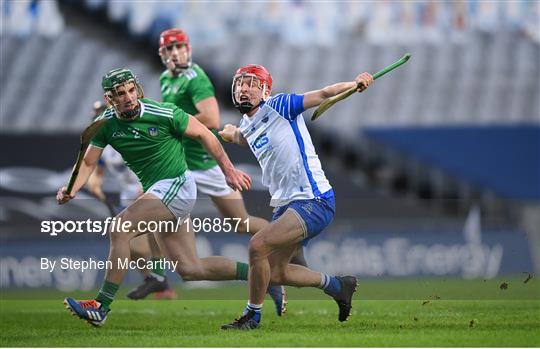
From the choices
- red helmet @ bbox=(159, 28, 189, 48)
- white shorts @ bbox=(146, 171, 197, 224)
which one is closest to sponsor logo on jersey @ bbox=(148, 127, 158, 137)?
white shorts @ bbox=(146, 171, 197, 224)

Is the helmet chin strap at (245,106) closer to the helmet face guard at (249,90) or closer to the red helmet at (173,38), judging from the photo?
the helmet face guard at (249,90)

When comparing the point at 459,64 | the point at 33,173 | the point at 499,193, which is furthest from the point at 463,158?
the point at 33,173

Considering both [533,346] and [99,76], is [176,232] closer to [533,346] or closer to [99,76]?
[533,346]

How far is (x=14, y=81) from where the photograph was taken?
23172 mm

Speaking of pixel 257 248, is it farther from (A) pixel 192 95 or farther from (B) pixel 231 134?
(A) pixel 192 95

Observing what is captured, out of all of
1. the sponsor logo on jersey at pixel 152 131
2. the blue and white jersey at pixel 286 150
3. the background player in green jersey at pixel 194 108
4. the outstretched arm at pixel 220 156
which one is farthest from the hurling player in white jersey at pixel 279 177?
the background player in green jersey at pixel 194 108

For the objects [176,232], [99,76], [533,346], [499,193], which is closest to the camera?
[533,346]

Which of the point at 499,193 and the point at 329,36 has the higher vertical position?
the point at 329,36

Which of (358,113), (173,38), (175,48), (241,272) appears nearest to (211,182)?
(175,48)

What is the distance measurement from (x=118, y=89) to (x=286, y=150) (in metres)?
1.48

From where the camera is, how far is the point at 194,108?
39.7 feet

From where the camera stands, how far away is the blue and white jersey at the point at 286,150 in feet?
31.4

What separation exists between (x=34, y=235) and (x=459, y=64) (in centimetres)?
1015

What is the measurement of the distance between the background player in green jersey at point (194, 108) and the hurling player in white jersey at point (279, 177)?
1986 mm
